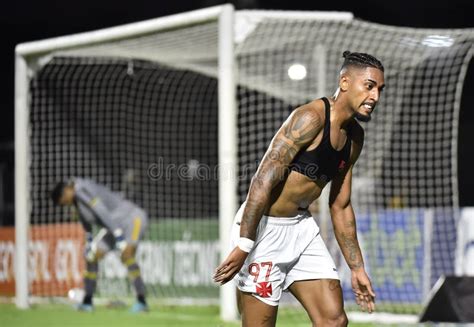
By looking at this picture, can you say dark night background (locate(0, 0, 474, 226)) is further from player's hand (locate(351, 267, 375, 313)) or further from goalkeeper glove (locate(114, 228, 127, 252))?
player's hand (locate(351, 267, 375, 313))

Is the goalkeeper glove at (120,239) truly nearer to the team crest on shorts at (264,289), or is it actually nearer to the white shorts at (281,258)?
the white shorts at (281,258)

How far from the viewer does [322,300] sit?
579cm

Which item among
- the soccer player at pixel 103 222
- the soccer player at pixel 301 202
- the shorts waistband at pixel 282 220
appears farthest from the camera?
the soccer player at pixel 103 222

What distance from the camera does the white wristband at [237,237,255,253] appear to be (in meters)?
5.44

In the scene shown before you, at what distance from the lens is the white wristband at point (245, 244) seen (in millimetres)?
5441

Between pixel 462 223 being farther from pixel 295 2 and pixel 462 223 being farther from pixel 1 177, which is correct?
pixel 295 2

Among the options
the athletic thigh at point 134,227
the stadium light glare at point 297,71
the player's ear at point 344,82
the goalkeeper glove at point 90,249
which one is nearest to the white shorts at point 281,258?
the player's ear at point 344,82

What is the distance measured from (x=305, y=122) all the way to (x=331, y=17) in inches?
231

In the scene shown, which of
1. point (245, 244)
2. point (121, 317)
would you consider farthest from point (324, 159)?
point (121, 317)

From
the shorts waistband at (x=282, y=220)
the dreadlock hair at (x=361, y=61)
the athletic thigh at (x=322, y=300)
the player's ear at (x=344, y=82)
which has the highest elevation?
the dreadlock hair at (x=361, y=61)

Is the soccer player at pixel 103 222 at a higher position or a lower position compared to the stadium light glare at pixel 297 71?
lower

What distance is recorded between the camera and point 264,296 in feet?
18.9

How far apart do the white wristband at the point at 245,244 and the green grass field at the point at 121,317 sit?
16.4ft

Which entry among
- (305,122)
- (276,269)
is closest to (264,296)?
(276,269)
